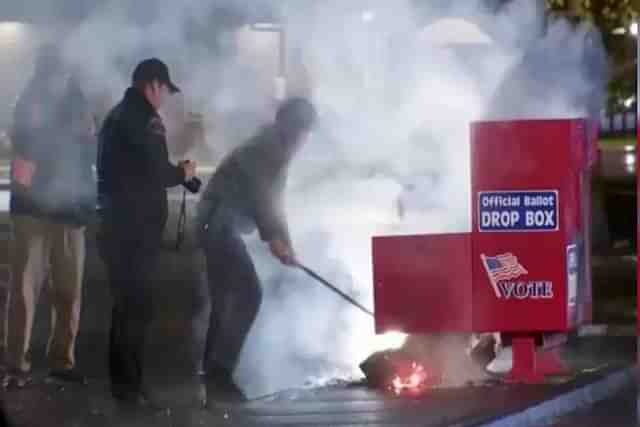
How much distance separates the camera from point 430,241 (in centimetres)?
965

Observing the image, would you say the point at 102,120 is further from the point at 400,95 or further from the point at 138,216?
the point at 400,95

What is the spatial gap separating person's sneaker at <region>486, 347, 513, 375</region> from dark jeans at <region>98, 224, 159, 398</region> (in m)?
2.35

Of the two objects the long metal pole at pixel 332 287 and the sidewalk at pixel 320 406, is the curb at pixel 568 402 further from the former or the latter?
the long metal pole at pixel 332 287

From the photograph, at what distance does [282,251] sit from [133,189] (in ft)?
3.57

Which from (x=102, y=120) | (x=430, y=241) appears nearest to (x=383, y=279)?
(x=430, y=241)

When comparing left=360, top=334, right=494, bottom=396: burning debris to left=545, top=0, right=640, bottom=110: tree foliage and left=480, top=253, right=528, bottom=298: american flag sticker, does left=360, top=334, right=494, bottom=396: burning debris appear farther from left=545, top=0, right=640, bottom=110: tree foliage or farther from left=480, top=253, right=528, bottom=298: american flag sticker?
left=545, top=0, right=640, bottom=110: tree foliage

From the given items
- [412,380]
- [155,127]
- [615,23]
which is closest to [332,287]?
[412,380]

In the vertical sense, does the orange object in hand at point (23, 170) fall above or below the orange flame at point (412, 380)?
A: above

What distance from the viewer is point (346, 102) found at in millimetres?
9953

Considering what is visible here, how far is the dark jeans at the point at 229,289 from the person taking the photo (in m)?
9.52

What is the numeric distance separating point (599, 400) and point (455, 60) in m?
2.31

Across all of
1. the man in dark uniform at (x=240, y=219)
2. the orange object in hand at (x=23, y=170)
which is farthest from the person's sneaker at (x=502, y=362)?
the orange object in hand at (x=23, y=170)

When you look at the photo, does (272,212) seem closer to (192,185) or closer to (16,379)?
(192,185)

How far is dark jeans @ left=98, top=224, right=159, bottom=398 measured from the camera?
905 cm
